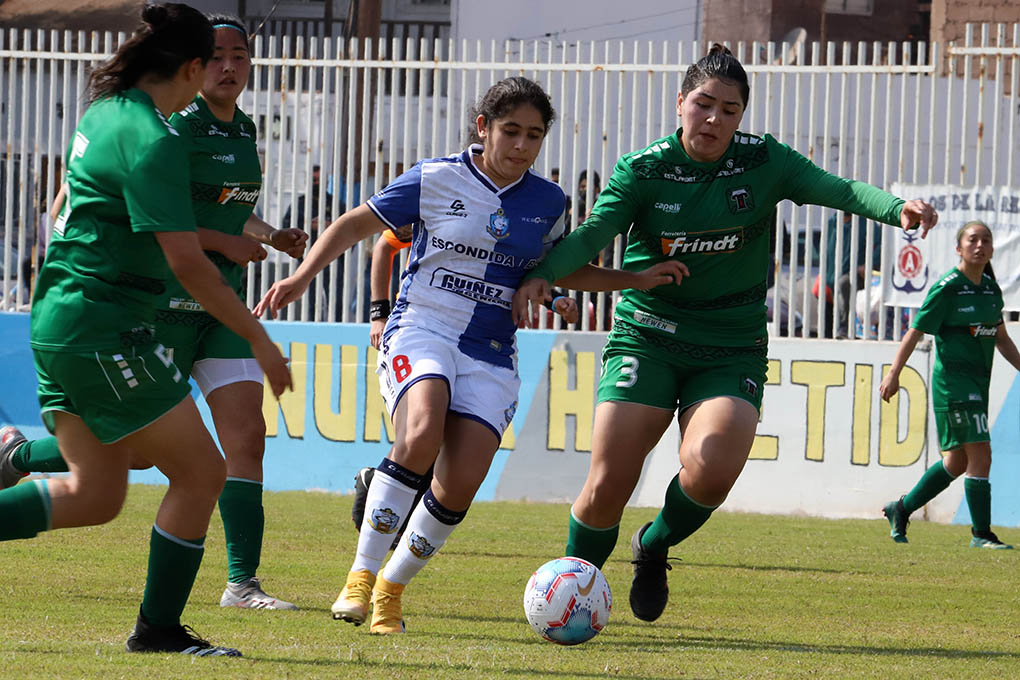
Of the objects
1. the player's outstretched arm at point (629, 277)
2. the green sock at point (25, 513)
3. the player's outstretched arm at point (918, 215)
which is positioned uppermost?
the player's outstretched arm at point (918, 215)

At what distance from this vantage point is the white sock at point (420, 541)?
6.00 m

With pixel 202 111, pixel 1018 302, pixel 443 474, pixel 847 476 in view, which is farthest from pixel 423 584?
pixel 1018 302

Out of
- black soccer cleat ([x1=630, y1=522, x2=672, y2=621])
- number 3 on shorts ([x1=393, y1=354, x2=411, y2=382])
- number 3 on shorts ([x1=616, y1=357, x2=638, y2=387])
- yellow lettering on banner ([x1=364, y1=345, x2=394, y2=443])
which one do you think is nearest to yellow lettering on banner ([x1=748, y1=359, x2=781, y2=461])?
yellow lettering on banner ([x1=364, y1=345, x2=394, y2=443])

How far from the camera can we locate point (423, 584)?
7.97 m

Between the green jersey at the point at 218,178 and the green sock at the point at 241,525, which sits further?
the green sock at the point at 241,525

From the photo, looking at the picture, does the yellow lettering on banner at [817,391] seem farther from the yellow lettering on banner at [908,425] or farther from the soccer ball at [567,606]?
the soccer ball at [567,606]

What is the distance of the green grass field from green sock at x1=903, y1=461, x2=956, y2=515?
29 cm

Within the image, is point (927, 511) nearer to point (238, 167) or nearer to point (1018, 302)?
point (1018, 302)

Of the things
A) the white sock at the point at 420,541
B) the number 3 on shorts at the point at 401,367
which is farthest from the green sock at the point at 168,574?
the number 3 on shorts at the point at 401,367

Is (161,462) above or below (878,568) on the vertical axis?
above

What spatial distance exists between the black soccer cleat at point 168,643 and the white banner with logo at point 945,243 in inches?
342

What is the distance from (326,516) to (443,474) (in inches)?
225

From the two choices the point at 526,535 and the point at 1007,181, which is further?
the point at 1007,181

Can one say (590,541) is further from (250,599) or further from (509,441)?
(509,441)
